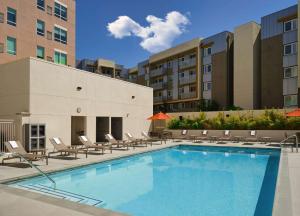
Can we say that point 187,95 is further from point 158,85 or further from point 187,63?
point 158,85

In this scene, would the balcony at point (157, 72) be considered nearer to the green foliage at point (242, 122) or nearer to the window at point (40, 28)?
the green foliage at point (242, 122)

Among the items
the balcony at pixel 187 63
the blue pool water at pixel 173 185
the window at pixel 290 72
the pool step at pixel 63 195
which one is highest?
the balcony at pixel 187 63

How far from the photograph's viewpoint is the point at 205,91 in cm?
3959

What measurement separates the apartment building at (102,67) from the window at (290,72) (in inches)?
1474

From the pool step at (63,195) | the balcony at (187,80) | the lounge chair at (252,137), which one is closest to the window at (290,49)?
the lounge chair at (252,137)

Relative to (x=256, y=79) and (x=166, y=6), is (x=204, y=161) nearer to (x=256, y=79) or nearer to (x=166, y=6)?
(x=166, y=6)

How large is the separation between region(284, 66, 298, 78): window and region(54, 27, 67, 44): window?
80.1 feet

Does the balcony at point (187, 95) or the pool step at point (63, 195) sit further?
the balcony at point (187, 95)

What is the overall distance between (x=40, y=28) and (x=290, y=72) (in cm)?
2652

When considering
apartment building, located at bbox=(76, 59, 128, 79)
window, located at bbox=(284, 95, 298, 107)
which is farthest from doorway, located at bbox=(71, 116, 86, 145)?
apartment building, located at bbox=(76, 59, 128, 79)

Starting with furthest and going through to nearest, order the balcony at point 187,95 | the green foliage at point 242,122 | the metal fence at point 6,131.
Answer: the balcony at point 187,95, the green foliage at point 242,122, the metal fence at point 6,131

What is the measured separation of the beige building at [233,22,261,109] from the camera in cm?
3362

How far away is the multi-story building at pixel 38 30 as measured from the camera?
79.8 ft

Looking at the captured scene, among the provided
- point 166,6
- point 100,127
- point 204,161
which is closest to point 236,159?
point 204,161
